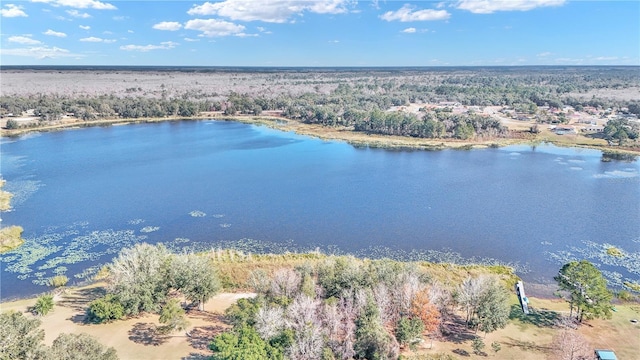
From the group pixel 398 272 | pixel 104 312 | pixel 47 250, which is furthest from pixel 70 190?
pixel 398 272

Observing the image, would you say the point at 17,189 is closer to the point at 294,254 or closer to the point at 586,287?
the point at 294,254

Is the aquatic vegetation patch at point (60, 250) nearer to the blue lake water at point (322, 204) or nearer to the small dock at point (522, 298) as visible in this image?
the blue lake water at point (322, 204)

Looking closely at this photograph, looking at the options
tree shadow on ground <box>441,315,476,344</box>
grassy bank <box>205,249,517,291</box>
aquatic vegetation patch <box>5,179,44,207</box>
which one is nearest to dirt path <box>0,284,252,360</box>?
grassy bank <box>205,249,517,291</box>

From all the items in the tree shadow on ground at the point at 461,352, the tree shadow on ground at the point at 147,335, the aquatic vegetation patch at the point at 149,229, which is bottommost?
the tree shadow on ground at the point at 461,352

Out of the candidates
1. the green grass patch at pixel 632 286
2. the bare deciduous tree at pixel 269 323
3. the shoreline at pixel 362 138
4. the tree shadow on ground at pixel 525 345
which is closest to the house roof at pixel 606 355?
the tree shadow on ground at pixel 525 345

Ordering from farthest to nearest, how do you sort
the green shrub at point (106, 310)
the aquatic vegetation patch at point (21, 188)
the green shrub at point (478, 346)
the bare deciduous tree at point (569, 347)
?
the aquatic vegetation patch at point (21, 188) → the green shrub at point (106, 310) → the green shrub at point (478, 346) → the bare deciduous tree at point (569, 347)

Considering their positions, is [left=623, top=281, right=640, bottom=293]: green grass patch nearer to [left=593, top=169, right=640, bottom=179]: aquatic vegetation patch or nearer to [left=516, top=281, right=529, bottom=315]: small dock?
[left=516, top=281, right=529, bottom=315]: small dock
